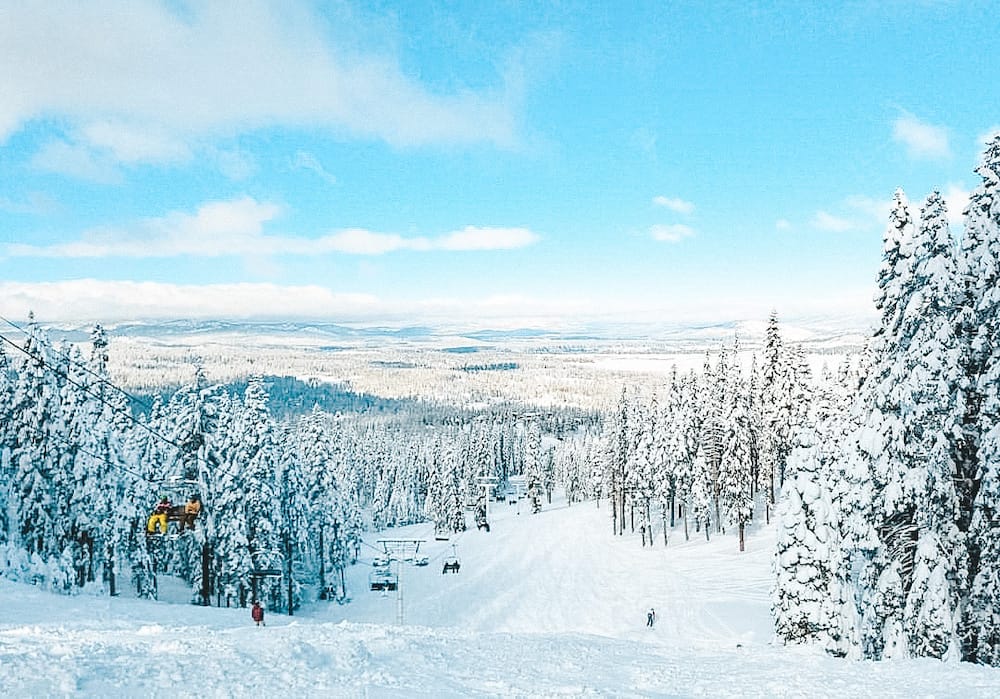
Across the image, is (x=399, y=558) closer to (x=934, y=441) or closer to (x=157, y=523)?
(x=157, y=523)

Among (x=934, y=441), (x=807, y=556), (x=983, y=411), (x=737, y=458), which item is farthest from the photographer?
(x=737, y=458)

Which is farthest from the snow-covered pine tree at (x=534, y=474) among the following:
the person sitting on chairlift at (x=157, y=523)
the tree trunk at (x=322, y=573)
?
the person sitting on chairlift at (x=157, y=523)

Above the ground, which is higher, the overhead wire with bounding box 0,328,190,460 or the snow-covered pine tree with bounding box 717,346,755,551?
the overhead wire with bounding box 0,328,190,460

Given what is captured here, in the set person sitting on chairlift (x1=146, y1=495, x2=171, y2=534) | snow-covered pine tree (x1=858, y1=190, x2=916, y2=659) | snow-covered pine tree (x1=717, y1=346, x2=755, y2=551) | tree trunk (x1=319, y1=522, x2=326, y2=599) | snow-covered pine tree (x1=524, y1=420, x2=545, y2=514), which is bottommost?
snow-covered pine tree (x1=524, y1=420, x2=545, y2=514)

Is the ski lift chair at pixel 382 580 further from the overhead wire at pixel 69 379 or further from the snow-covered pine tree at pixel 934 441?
the snow-covered pine tree at pixel 934 441

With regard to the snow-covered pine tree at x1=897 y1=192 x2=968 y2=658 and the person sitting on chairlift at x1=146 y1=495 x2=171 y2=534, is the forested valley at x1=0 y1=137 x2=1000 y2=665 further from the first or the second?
the person sitting on chairlift at x1=146 y1=495 x2=171 y2=534

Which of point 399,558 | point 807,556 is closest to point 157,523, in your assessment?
point 807,556

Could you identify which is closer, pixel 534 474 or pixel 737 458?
pixel 737 458

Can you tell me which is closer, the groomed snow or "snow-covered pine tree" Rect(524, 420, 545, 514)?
the groomed snow

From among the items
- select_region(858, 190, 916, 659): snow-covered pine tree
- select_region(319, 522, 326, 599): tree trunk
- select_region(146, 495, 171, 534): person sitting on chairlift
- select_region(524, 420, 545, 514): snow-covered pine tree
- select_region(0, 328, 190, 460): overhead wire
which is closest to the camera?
select_region(858, 190, 916, 659): snow-covered pine tree

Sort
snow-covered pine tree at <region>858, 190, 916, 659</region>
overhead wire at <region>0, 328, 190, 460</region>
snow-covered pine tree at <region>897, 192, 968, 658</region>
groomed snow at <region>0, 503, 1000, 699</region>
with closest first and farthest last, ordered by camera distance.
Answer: groomed snow at <region>0, 503, 1000, 699</region>
snow-covered pine tree at <region>897, 192, 968, 658</region>
snow-covered pine tree at <region>858, 190, 916, 659</region>
overhead wire at <region>0, 328, 190, 460</region>

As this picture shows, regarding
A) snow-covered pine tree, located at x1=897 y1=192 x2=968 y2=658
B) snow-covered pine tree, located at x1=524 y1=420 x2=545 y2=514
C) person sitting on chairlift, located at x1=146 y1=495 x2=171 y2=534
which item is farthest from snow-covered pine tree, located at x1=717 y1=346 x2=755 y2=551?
snow-covered pine tree, located at x1=524 y1=420 x2=545 y2=514
